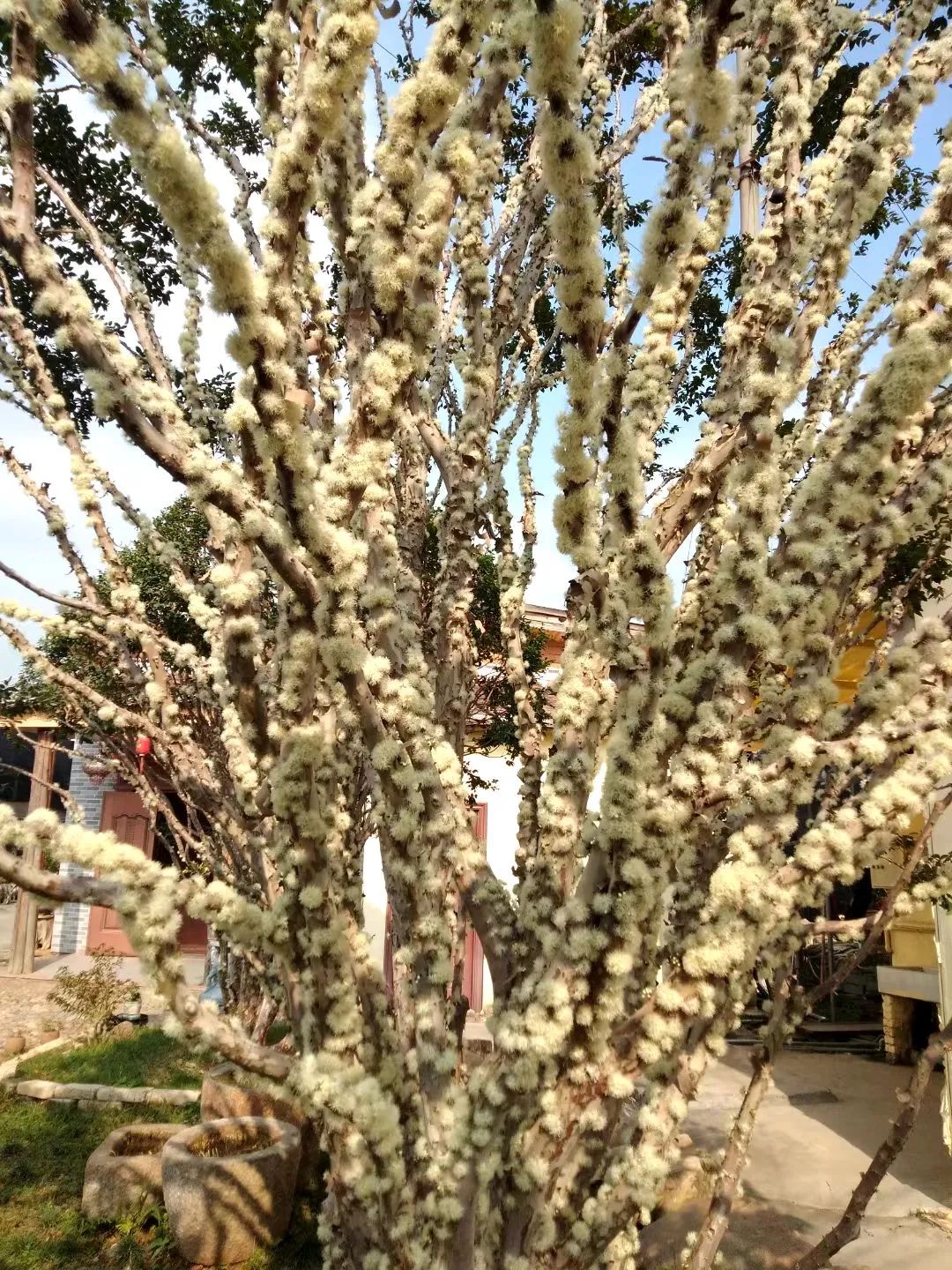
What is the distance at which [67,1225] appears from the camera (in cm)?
532

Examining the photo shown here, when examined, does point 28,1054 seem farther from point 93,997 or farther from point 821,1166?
point 821,1166

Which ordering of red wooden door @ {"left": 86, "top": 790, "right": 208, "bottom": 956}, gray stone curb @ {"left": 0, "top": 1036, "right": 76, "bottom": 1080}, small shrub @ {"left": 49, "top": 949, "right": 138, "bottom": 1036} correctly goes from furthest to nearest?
red wooden door @ {"left": 86, "top": 790, "right": 208, "bottom": 956}
small shrub @ {"left": 49, "top": 949, "right": 138, "bottom": 1036}
gray stone curb @ {"left": 0, "top": 1036, "right": 76, "bottom": 1080}

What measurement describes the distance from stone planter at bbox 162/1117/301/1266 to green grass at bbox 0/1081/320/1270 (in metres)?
0.13

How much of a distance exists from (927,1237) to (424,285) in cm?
621

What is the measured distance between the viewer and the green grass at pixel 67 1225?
493 centimetres

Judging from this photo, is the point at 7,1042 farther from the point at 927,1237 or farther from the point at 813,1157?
the point at 927,1237

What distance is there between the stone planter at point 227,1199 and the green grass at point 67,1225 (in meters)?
0.13

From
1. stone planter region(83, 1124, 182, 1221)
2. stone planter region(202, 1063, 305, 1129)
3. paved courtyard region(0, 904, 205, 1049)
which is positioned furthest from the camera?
paved courtyard region(0, 904, 205, 1049)

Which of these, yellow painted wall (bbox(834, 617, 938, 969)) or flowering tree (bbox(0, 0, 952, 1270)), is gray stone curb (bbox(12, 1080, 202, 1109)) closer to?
flowering tree (bbox(0, 0, 952, 1270))

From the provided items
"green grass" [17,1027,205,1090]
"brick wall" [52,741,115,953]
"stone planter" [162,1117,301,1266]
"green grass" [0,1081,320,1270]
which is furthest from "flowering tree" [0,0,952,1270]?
"brick wall" [52,741,115,953]

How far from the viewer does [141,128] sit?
1.20m

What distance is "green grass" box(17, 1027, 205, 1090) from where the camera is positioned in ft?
27.0

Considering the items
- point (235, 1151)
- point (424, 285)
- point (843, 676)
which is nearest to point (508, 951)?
point (424, 285)

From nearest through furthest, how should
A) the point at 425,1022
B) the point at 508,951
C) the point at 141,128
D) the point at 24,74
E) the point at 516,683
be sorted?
the point at 141,128 < the point at 24,74 < the point at 425,1022 < the point at 508,951 < the point at 516,683
